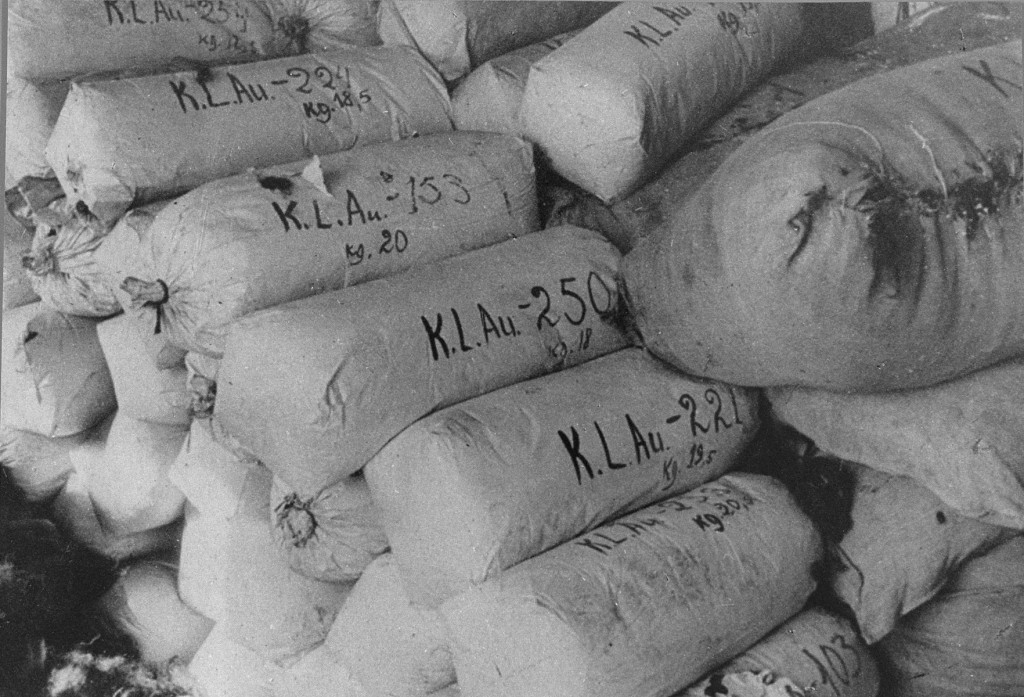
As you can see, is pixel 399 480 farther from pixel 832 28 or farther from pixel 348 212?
pixel 832 28

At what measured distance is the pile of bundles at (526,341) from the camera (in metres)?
1.25

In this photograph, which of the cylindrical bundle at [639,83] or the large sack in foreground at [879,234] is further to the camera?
the cylindrical bundle at [639,83]

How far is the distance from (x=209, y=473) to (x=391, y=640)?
0.53 metres

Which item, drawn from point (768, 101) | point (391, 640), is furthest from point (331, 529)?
point (768, 101)

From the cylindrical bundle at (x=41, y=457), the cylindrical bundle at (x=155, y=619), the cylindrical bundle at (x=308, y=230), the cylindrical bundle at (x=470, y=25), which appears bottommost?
the cylindrical bundle at (x=155, y=619)

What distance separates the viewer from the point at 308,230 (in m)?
1.44

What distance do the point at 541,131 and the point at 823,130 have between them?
584 mm

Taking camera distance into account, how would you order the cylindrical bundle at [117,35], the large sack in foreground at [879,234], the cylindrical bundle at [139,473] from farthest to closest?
the cylindrical bundle at [139,473]
the cylindrical bundle at [117,35]
the large sack in foreground at [879,234]

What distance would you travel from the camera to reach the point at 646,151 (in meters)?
1.58

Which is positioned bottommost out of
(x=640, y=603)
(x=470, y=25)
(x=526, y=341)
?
(x=640, y=603)

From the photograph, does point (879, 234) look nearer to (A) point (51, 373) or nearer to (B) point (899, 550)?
(B) point (899, 550)

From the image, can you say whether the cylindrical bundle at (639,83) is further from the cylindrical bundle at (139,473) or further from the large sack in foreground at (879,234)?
the cylindrical bundle at (139,473)

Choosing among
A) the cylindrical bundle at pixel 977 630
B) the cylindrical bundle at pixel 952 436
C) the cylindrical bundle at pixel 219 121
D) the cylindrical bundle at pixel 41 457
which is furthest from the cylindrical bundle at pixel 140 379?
the cylindrical bundle at pixel 977 630

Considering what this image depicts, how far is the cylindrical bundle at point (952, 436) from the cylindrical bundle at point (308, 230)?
692 millimetres
